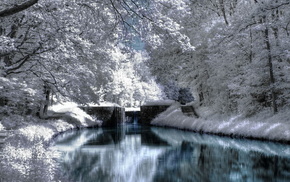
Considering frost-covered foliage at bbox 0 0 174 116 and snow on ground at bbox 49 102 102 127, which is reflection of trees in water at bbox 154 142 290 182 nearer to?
frost-covered foliage at bbox 0 0 174 116

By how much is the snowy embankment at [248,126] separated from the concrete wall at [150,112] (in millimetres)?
6855

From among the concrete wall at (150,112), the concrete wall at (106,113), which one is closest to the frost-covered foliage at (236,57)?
the concrete wall at (150,112)

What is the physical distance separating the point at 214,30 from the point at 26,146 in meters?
18.8

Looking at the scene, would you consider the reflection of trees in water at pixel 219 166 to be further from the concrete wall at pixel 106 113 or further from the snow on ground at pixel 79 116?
the concrete wall at pixel 106 113

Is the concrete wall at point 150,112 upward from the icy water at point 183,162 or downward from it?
upward

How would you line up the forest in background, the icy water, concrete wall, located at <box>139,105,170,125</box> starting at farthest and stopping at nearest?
1. concrete wall, located at <box>139,105,170,125</box>
2. the icy water
3. the forest in background

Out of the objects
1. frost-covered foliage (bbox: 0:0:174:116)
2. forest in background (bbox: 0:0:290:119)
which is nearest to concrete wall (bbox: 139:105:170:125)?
forest in background (bbox: 0:0:290:119)

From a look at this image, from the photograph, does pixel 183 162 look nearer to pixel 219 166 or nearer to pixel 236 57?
pixel 219 166

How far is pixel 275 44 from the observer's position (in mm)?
18781

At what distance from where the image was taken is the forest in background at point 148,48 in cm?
855

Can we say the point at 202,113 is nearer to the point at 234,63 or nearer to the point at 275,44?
the point at 234,63

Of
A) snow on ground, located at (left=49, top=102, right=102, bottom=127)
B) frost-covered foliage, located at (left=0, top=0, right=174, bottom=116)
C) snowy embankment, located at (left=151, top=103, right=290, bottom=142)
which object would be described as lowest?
snowy embankment, located at (left=151, top=103, right=290, bottom=142)

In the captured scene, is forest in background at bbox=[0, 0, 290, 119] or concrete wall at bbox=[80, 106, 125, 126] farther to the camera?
concrete wall at bbox=[80, 106, 125, 126]

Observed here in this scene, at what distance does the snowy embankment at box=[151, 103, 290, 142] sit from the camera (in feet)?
52.6
